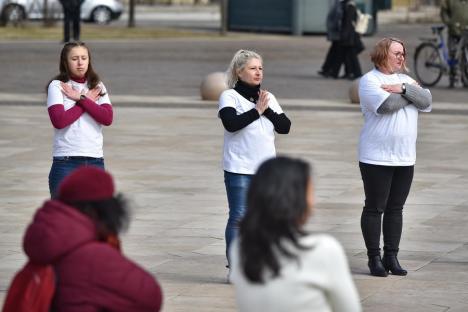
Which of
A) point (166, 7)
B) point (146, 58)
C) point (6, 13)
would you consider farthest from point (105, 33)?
point (166, 7)

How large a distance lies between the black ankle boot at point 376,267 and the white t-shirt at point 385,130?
62cm

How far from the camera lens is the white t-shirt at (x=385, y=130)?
909 centimetres

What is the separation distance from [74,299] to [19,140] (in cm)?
1324

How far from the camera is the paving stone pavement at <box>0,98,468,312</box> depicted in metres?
8.91

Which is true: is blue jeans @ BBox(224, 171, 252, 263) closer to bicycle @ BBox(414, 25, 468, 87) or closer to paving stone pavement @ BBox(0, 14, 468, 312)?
paving stone pavement @ BBox(0, 14, 468, 312)

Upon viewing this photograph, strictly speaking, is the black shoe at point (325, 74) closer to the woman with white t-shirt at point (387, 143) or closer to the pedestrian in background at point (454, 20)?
the pedestrian in background at point (454, 20)

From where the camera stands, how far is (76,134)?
29.1 ft

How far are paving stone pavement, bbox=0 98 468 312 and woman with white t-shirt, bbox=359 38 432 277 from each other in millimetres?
A: 250

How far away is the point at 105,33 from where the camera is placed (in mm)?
42188

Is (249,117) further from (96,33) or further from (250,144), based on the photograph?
(96,33)

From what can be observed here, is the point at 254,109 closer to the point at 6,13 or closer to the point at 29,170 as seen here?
the point at 29,170

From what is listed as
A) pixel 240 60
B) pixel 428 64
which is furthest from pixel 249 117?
pixel 428 64

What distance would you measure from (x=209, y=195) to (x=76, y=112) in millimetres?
4204

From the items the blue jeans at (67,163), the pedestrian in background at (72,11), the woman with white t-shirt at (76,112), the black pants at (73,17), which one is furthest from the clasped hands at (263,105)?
the black pants at (73,17)
